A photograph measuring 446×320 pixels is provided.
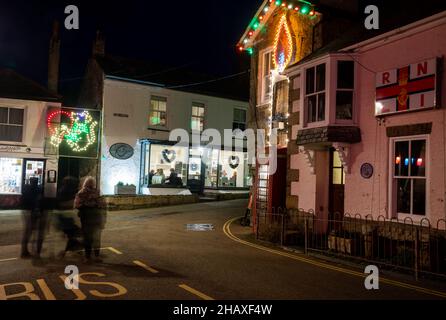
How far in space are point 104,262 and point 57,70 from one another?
64.7 feet

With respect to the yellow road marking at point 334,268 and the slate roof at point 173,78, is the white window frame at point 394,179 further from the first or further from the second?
the slate roof at point 173,78

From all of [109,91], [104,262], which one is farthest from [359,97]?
[109,91]

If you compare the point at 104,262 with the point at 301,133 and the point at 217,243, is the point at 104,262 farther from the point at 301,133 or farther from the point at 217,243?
the point at 301,133

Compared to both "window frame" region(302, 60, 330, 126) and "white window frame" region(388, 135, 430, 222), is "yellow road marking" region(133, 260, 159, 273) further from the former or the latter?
"window frame" region(302, 60, 330, 126)

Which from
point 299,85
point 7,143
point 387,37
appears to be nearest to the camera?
point 387,37

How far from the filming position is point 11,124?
23.1 meters

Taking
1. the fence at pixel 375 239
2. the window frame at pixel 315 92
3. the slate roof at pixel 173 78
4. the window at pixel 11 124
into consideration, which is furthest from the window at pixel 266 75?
the window at pixel 11 124

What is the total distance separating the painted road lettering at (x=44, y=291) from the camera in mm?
6715

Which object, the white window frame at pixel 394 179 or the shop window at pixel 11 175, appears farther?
the shop window at pixel 11 175

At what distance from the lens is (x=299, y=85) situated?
14648 mm

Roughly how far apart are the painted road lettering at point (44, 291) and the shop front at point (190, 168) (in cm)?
1792

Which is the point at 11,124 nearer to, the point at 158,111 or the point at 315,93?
the point at 158,111

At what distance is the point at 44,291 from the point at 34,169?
18.2 meters

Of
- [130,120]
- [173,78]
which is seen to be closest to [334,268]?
[130,120]
